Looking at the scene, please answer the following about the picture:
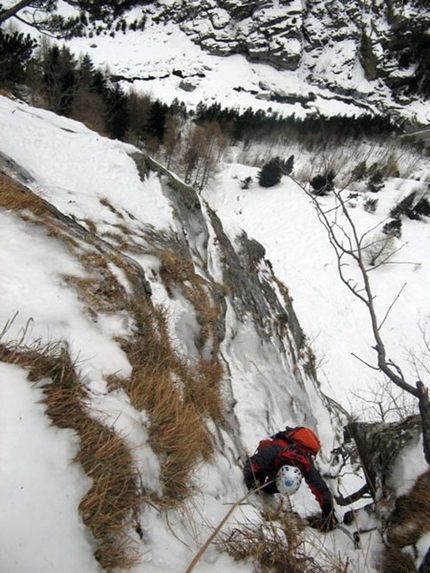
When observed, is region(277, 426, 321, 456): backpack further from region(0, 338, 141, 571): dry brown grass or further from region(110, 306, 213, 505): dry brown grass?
region(0, 338, 141, 571): dry brown grass

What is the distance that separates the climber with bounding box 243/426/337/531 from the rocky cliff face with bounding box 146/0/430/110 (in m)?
91.6

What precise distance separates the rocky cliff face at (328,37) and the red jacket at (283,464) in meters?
91.7

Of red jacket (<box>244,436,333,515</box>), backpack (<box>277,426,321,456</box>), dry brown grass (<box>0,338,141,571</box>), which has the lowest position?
red jacket (<box>244,436,333,515</box>)

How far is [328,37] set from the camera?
81250 millimetres

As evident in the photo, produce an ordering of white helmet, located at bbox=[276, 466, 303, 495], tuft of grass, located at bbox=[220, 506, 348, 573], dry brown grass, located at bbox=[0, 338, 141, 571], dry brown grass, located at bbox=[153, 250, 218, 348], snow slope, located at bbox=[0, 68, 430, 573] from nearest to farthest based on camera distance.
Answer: snow slope, located at bbox=[0, 68, 430, 573] → dry brown grass, located at bbox=[0, 338, 141, 571] → tuft of grass, located at bbox=[220, 506, 348, 573] → white helmet, located at bbox=[276, 466, 303, 495] → dry brown grass, located at bbox=[153, 250, 218, 348]

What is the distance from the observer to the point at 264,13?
78188mm

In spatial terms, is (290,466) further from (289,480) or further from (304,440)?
(304,440)

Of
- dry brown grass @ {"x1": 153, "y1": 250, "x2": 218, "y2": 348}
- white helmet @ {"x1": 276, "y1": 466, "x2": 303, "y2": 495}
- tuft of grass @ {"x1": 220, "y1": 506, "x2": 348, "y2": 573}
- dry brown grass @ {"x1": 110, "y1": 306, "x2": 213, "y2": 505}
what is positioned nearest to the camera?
tuft of grass @ {"x1": 220, "y1": 506, "x2": 348, "y2": 573}

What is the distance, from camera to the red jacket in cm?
260

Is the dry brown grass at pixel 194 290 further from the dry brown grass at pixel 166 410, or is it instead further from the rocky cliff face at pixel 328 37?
the rocky cliff face at pixel 328 37

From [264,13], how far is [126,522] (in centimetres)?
10942

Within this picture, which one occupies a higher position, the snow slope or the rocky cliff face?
the rocky cliff face

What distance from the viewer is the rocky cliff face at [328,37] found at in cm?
7331

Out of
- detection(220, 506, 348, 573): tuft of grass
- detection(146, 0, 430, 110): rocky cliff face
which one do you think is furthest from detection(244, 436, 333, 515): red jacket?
detection(146, 0, 430, 110): rocky cliff face
